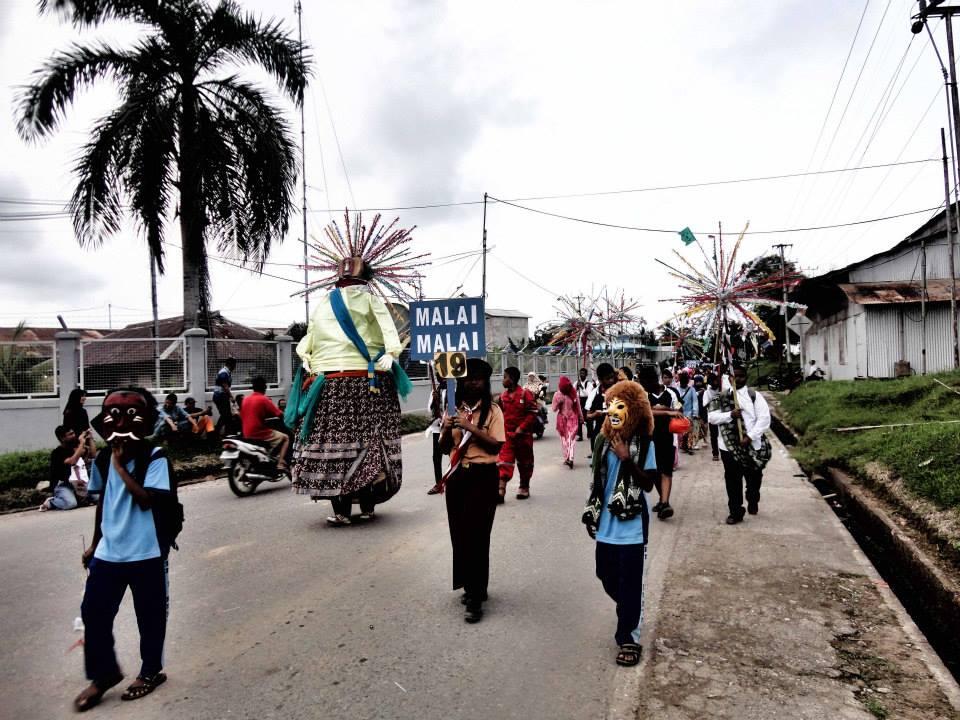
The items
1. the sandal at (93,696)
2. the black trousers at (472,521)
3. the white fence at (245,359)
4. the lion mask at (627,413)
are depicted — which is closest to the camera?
the sandal at (93,696)

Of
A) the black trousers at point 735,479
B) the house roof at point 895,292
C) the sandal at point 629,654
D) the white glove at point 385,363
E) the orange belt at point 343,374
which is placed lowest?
the sandal at point 629,654

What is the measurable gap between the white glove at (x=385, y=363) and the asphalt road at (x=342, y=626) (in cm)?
162

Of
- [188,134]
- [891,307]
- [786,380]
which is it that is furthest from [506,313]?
[188,134]

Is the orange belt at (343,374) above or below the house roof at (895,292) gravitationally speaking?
below

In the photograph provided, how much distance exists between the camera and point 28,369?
13555 mm

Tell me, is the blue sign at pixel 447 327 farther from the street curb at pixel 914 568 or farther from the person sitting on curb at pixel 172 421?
the person sitting on curb at pixel 172 421

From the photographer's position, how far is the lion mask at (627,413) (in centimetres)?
436

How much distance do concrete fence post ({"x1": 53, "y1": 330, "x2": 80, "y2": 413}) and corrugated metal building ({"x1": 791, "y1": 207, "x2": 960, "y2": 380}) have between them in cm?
2095

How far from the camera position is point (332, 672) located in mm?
3998

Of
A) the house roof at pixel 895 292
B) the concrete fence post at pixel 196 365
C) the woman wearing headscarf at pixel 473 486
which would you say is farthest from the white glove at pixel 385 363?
the house roof at pixel 895 292

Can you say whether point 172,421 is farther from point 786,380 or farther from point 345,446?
point 786,380

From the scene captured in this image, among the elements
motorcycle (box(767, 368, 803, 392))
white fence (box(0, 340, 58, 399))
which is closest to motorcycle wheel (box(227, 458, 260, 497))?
white fence (box(0, 340, 58, 399))

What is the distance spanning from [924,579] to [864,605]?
1.36 meters

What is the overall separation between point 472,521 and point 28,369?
1182 cm
